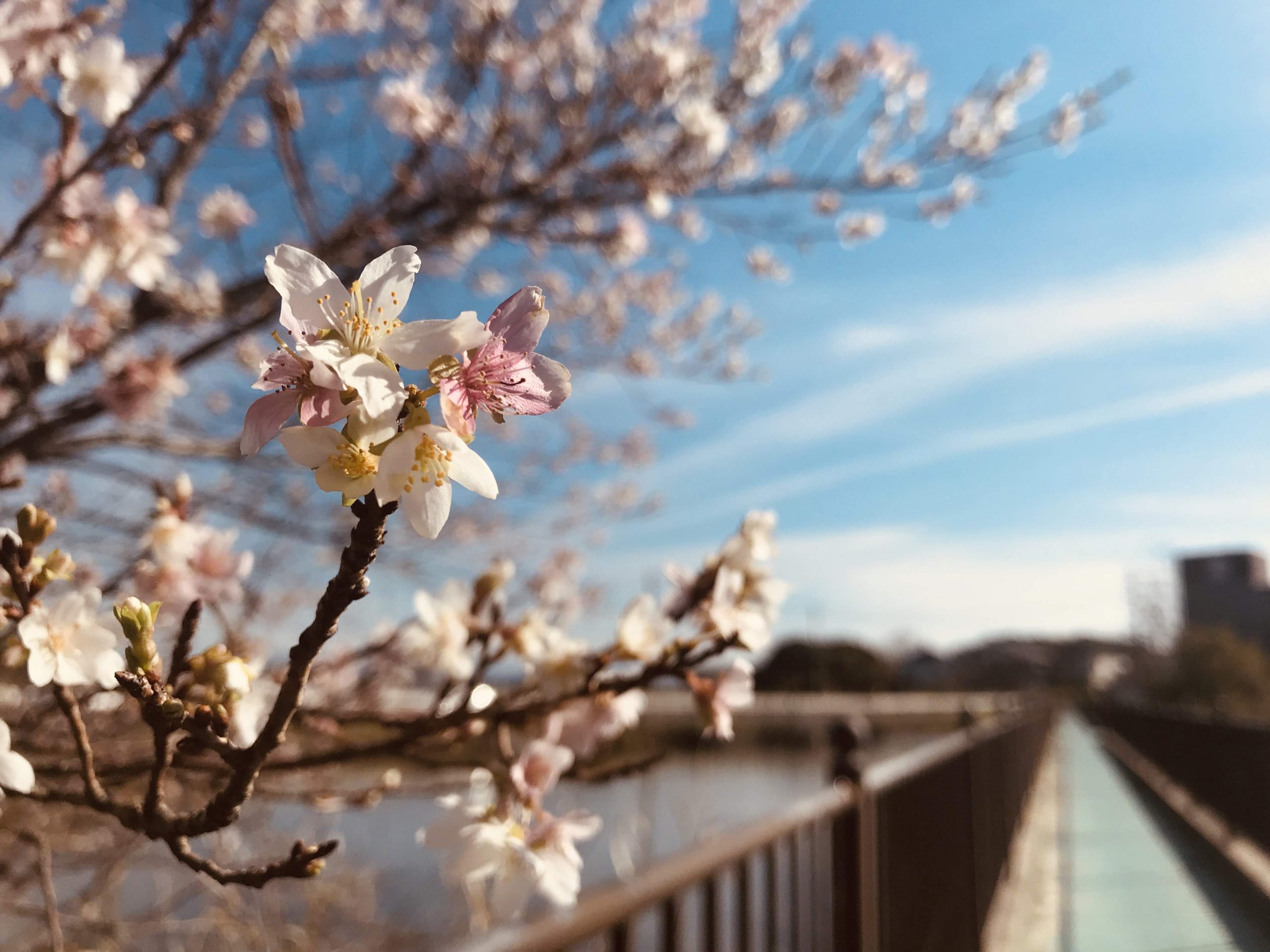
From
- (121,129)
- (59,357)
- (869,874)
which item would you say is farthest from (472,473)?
(869,874)

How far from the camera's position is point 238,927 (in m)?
2.57

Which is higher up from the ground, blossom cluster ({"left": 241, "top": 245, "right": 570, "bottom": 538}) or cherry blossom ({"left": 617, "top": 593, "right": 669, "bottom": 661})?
blossom cluster ({"left": 241, "top": 245, "right": 570, "bottom": 538})

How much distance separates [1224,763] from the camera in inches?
281

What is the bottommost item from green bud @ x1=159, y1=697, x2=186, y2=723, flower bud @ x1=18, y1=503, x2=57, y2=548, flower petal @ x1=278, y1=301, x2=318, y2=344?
green bud @ x1=159, y1=697, x2=186, y2=723

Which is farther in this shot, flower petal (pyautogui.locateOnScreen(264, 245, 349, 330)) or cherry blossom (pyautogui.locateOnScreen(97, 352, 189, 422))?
cherry blossom (pyautogui.locateOnScreen(97, 352, 189, 422))

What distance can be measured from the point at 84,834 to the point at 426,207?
80.1 inches

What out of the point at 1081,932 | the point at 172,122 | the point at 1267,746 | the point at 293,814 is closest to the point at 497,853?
the point at 172,122

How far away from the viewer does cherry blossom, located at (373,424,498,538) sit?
466mm

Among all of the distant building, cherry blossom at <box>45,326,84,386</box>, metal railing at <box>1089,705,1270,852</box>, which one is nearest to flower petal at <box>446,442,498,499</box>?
cherry blossom at <box>45,326,84,386</box>

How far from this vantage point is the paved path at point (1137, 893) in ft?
10.4

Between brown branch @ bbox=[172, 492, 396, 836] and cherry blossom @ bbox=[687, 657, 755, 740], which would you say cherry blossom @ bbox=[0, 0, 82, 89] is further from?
cherry blossom @ bbox=[687, 657, 755, 740]

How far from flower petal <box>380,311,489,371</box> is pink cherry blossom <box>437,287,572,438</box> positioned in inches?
0.9

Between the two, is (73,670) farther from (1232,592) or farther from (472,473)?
(1232,592)

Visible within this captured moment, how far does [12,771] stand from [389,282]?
488 mm
